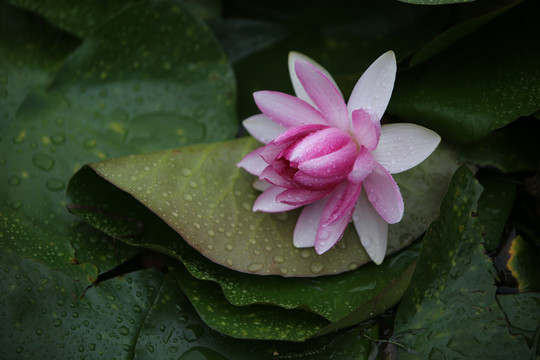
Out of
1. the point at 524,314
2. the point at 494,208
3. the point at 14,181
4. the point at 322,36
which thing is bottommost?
the point at 524,314

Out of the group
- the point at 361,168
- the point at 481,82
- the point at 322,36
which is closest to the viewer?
the point at 361,168

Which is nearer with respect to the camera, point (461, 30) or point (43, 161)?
point (461, 30)

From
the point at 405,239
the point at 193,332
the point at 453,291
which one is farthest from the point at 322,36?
the point at 193,332

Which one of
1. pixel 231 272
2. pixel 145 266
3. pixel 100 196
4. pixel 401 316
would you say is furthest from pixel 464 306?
pixel 100 196

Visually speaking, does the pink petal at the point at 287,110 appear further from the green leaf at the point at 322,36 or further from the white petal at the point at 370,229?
the green leaf at the point at 322,36

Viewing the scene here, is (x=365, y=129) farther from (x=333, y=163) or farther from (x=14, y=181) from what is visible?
(x=14, y=181)

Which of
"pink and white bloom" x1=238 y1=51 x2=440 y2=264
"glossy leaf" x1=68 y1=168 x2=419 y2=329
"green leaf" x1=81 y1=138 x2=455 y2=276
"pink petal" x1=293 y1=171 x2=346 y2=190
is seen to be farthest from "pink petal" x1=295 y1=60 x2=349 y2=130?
"glossy leaf" x1=68 y1=168 x2=419 y2=329

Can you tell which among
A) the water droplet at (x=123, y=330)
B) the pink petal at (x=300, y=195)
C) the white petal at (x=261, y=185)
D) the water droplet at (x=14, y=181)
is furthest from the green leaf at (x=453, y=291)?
the water droplet at (x=14, y=181)
